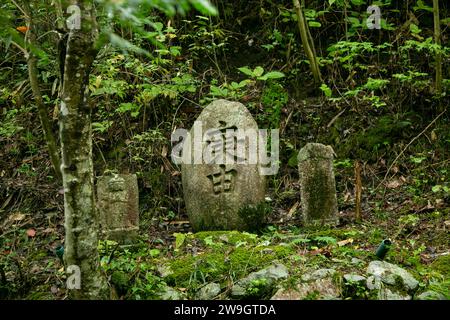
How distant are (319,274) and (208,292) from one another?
880 mm

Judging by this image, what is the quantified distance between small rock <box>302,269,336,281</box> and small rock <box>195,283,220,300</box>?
2.25ft

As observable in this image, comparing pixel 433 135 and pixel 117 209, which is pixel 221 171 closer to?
pixel 117 209

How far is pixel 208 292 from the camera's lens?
3.86 meters

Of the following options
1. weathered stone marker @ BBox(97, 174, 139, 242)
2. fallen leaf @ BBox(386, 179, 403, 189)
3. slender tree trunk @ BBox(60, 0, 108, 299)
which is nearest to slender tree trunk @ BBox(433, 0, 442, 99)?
fallen leaf @ BBox(386, 179, 403, 189)

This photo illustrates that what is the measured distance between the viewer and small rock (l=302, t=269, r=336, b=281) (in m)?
3.85

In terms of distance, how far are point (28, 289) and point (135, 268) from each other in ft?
3.03

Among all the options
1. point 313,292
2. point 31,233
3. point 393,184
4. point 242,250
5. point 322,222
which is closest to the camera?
point 313,292

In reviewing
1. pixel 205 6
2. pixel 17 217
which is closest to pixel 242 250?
pixel 205 6

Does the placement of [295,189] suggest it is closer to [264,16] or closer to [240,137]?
[240,137]

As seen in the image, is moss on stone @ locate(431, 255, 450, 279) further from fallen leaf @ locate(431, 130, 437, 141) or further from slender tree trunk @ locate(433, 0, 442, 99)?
slender tree trunk @ locate(433, 0, 442, 99)

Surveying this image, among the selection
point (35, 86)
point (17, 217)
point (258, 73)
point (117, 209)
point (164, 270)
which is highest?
point (258, 73)

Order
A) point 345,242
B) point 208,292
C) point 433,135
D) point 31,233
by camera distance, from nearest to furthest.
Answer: point 208,292, point 345,242, point 31,233, point 433,135

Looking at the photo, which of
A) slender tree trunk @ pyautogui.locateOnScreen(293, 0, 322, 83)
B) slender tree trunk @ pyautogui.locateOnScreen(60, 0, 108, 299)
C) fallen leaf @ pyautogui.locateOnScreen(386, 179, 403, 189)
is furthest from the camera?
slender tree trunk @ pyautogui.locateOnScreen(293, 0, 322, 83)

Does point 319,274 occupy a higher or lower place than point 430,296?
higher
